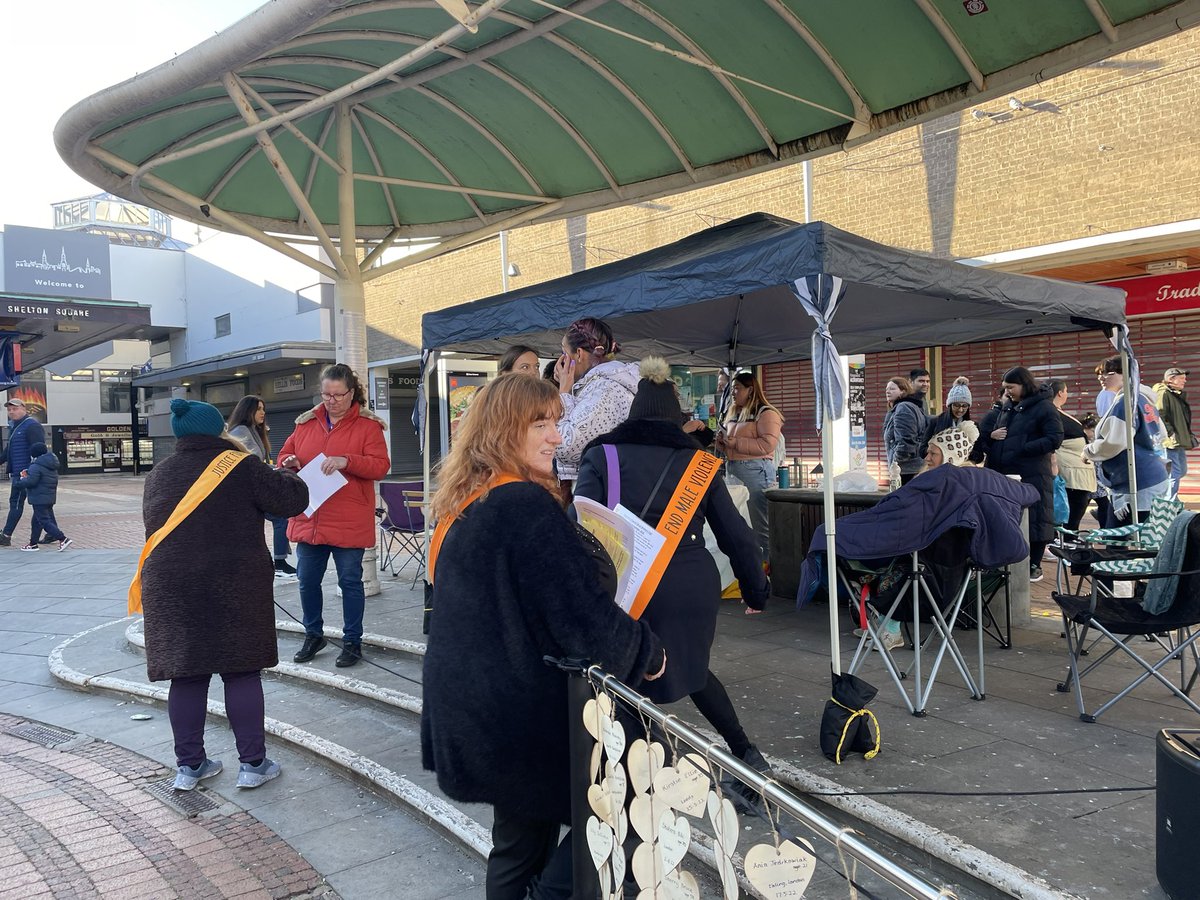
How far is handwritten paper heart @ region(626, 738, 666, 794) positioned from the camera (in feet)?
6.20

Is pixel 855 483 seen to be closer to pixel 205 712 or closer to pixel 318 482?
pixel 318 482

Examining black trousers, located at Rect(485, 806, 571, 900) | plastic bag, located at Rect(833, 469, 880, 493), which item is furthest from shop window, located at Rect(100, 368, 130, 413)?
black trousers, located at Rect(485, 806, 571, 900)

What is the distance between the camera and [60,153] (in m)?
6.80

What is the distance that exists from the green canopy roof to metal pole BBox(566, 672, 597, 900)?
4.07 metres

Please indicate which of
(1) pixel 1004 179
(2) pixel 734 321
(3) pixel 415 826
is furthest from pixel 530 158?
(1) pixel 1004 179

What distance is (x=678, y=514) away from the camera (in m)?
3.39

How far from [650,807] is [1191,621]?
3.48m

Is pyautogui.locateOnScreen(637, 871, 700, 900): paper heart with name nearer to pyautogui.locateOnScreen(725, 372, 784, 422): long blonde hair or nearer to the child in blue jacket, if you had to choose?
pyautogui.locateOnScreen(725, 372, 784, 422): long blonde hair

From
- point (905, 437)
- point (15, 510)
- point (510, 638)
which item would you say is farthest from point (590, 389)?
point (15, 510)

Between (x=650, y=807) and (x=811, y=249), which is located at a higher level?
(x=811, y=249)

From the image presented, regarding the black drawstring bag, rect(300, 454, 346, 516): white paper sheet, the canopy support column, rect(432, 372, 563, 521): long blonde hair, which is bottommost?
the black drawstring bag

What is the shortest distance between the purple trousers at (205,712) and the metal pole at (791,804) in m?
2.68

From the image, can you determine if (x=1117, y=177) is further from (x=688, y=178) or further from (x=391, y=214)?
(x=391, y=214)

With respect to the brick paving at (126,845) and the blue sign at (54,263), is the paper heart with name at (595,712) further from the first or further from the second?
the blue sign at (54,263)
